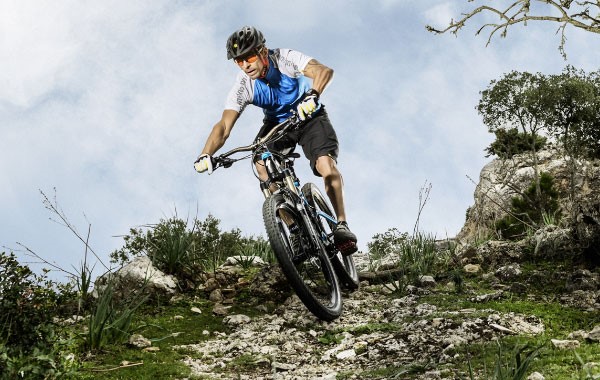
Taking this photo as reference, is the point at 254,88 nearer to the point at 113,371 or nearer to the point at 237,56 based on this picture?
the point at 237,56

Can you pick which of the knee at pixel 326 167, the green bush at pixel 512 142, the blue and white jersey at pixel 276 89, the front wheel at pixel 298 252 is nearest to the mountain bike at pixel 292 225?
the front wheel at pixel 298 252

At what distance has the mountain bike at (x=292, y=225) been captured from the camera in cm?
582

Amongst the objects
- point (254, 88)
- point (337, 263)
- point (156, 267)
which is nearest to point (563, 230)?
point (337, 263)

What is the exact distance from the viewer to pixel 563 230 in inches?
348

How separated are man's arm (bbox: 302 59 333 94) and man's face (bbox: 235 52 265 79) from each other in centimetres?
48

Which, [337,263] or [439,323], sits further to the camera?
[337,263]

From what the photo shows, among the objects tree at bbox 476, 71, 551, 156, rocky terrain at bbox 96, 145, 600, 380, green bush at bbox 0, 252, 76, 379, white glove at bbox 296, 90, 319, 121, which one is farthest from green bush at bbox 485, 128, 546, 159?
green bush at bbox 0, 252, 76, 379

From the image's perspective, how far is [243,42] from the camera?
648cm

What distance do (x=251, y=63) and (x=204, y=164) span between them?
3.93 feet

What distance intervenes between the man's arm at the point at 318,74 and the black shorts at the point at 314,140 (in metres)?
0.56

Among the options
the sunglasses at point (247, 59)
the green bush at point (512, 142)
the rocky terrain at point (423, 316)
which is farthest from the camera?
the green bush at point (512, 142)

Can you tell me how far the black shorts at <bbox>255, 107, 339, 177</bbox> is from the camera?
6.95 metres

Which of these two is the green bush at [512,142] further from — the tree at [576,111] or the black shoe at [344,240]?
the black shoe at [344,240]

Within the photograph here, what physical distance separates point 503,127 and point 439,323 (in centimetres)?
2584
